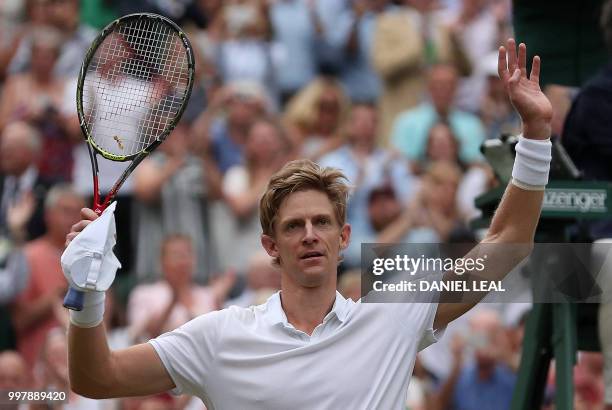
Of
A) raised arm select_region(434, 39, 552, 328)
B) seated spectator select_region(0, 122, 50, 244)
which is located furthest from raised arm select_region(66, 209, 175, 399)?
seated spectator select_region(0, 122, 50, 244)

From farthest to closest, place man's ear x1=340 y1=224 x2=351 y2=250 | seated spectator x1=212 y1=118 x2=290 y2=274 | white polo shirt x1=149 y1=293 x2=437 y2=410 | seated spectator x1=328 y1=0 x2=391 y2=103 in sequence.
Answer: seated spectator x1=328 y1=0 x2=391 y2=103
seated spectator x1=212 y1=118 x2=290 y2=274
man's ear x1=340 y1=224 x2=351 y2=250
white polo shirt x1=149 y1=293 x2=437 y2=410

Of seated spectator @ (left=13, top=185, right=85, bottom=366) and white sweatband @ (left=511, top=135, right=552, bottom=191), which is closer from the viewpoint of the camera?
white sweatband @ (left=511, top=135, right=552, bottom=191)

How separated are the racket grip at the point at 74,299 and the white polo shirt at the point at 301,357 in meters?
0.42

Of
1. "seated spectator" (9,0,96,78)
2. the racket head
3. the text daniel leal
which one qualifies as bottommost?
the text daniel leal

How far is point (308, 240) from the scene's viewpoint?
152 inches

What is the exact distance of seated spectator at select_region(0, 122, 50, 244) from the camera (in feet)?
28.2

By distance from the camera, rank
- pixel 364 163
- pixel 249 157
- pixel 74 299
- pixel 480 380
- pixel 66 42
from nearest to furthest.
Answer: pixel 74 299, pixel 480 380, pixel 249 157, pixel 66 42, pixel 364 163

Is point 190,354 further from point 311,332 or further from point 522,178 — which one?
point 522,178

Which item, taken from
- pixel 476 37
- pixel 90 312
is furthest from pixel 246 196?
pixel 90 312

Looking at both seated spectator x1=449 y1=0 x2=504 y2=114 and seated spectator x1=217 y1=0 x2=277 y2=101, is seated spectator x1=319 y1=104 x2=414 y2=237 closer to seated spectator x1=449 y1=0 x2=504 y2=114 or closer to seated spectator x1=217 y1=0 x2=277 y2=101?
seated spectator x1=217 y1=0 x2=277 y2=101

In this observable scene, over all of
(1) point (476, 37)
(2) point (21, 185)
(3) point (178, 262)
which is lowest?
(3) point (178, 262)

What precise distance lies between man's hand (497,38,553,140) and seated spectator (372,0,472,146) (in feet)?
19.9

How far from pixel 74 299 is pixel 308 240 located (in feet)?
2.53

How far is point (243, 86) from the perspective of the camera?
9.62 metres
